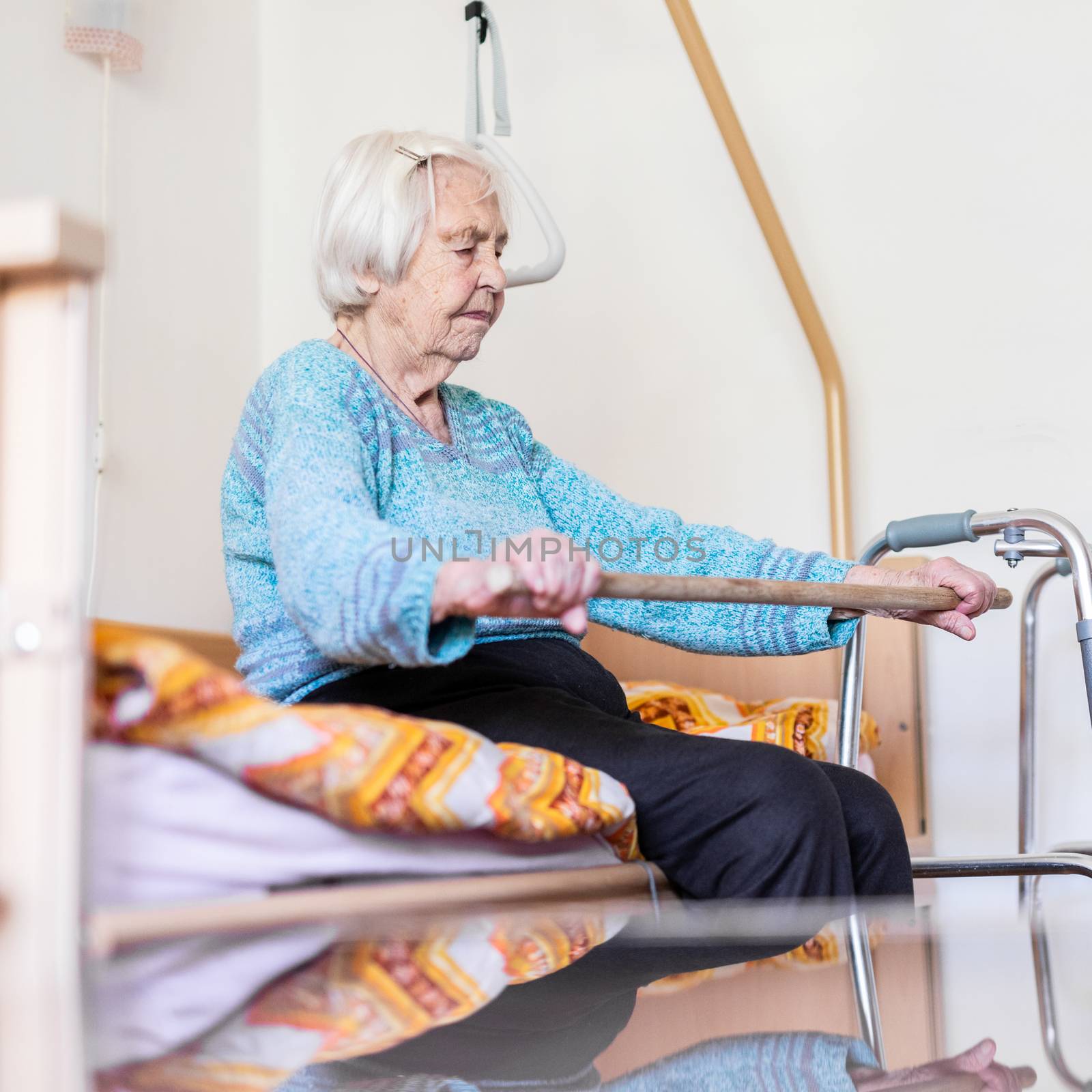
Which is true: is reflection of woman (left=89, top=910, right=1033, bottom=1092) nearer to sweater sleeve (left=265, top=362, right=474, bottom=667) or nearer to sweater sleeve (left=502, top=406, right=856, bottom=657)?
sweater sleeve (left=265, top=362, right=474, bottom=667)

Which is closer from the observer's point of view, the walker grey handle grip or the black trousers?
the black trousers

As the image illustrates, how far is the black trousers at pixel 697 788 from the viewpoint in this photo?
3.38 feet

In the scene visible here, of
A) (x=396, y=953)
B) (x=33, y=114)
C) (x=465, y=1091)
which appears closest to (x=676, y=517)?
(x=396, y=953)

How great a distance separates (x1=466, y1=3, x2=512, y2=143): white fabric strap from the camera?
2.02 m

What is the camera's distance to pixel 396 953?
662mm

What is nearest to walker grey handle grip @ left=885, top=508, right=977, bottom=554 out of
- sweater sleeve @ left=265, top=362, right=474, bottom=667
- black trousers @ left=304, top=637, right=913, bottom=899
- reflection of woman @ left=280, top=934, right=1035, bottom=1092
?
black trousers @ left=304, top=637, right=913, bottom=899

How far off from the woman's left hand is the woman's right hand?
519 mm

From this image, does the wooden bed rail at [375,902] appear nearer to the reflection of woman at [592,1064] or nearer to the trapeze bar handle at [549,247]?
the reflection of woman at [592,1064]

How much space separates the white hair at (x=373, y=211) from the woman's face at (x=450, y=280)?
0.5 inches

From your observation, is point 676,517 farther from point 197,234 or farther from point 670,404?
point 197,234

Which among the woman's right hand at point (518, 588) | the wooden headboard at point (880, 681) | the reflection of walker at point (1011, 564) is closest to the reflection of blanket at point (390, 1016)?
the woman's right hand at point (518, 588)

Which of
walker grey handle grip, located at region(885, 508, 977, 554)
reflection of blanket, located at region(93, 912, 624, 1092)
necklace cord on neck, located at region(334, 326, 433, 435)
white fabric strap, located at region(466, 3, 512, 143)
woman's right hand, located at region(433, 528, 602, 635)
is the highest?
white fabric strap, located at region(466, 3, 512, 143)

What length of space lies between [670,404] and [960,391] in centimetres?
51

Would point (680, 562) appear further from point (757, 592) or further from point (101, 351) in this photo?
point (101, 351)
